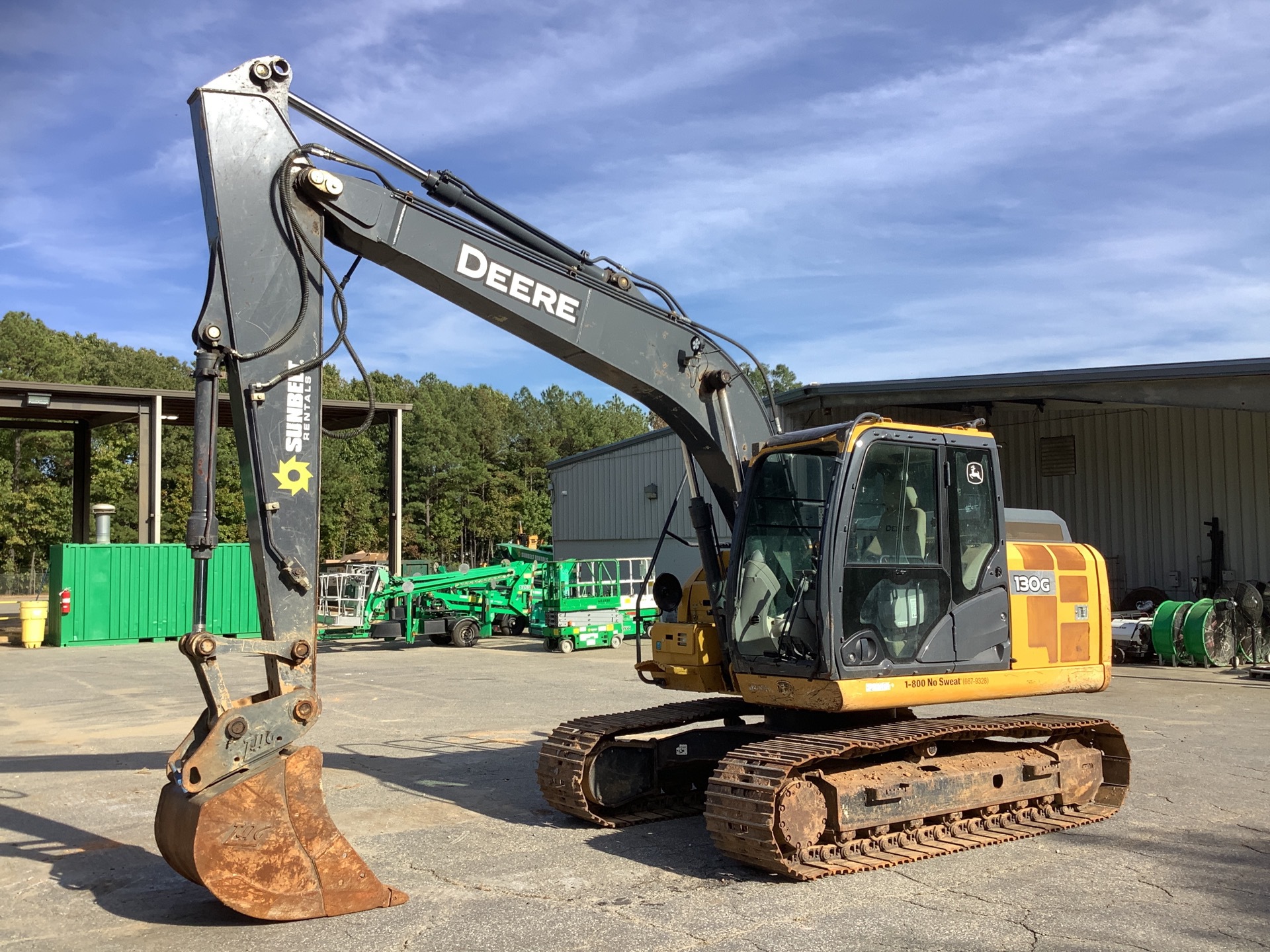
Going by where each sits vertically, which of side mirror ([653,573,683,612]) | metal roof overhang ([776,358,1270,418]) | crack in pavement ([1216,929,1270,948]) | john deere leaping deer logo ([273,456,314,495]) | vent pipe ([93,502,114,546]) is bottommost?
crack in pavement ([1216,929,1270,948])

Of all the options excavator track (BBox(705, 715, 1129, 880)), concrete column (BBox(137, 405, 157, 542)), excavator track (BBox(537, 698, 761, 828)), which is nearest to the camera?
excavator track (BBox(705, 715, 1129, 880))

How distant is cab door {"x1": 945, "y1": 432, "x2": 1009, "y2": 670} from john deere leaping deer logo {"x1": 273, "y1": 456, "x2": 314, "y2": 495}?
13.6ft

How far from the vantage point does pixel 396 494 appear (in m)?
30.7

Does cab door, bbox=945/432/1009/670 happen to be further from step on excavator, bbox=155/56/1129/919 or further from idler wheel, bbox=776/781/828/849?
idler wheel, bbox=776/781/828/849

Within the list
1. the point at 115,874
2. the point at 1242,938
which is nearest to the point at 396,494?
the point at 115,874

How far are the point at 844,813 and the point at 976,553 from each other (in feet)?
6.75

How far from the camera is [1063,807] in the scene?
8.12 metres

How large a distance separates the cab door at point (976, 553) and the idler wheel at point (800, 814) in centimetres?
146

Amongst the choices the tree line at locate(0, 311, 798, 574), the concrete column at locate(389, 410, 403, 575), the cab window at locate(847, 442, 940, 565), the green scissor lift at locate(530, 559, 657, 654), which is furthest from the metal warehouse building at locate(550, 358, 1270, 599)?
the tree line at locate(0, 311, 798, 574)

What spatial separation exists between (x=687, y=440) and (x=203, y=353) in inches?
136

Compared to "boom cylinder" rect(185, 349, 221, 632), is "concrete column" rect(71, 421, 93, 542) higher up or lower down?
higher up

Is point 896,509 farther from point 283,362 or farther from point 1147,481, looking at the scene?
point 1147,481

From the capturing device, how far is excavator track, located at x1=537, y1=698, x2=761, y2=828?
7871 millimetres

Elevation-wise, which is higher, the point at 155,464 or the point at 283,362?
the point at 155,464
